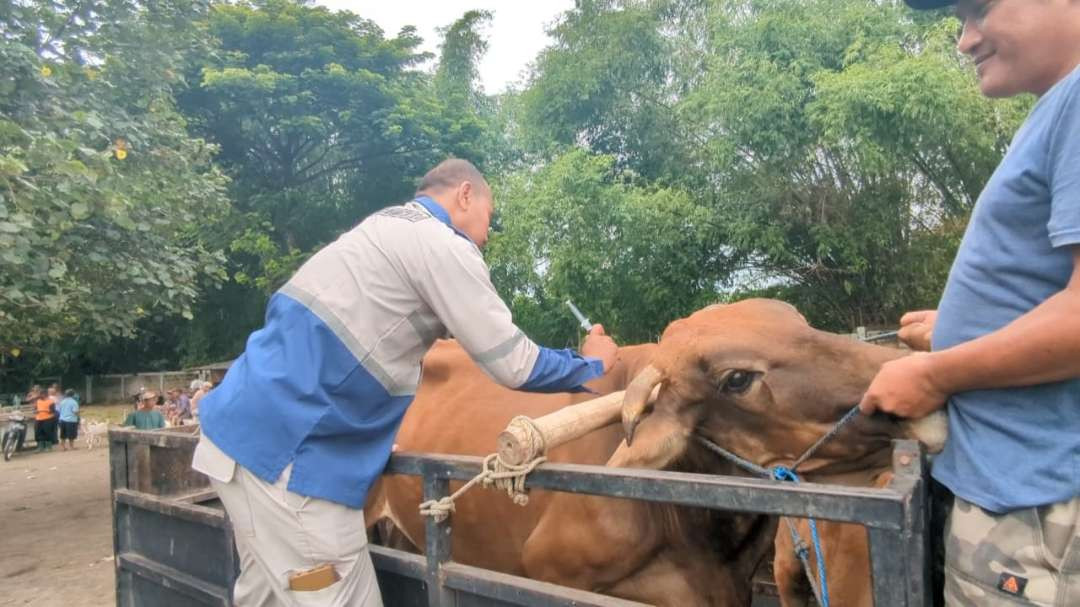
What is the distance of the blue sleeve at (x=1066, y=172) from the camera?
134 cm

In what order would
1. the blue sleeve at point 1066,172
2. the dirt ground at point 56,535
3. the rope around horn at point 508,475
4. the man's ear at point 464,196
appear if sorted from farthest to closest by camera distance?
1. the dirt ground at point 56,535
2. the man's ear at point 464,196
3. the rope around horn at point 508,475
4. the blue sleeve at point 1066,172

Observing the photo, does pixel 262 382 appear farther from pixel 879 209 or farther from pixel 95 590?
pixel 879 209

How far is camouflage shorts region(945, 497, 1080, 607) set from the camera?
1365 mm

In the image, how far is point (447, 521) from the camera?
2.26m

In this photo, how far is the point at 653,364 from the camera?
2.42m

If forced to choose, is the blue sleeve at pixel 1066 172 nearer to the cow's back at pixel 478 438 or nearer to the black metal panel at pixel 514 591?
the black metal panel at pixel 514 591

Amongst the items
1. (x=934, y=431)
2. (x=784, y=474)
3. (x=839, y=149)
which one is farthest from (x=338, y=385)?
(x=839, y=149)

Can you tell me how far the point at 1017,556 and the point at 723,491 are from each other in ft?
1.78

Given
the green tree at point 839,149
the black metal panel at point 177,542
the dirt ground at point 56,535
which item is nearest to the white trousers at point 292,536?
the black metal panel at point 177,542

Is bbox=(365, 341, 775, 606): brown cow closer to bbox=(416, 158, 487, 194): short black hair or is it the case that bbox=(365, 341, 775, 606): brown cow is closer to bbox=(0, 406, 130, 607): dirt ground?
bbox=(416, 158, 487, 194): short black hair

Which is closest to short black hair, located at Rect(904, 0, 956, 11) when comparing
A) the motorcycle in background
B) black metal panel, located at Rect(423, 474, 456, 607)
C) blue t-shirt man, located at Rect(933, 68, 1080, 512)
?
blue t-shirt man, located at Rect(933, 68, 1080, 512)

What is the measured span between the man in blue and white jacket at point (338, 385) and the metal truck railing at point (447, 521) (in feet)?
0.65

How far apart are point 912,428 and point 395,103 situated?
2194 centimetres

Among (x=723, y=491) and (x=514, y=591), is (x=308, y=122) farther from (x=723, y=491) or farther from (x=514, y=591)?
(x=723, y=491)
